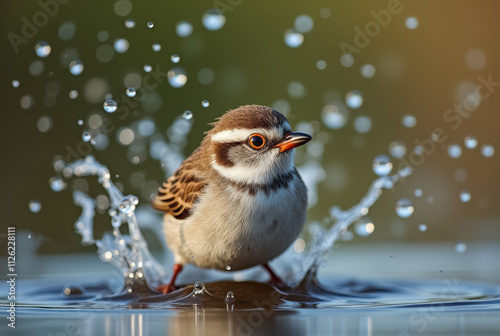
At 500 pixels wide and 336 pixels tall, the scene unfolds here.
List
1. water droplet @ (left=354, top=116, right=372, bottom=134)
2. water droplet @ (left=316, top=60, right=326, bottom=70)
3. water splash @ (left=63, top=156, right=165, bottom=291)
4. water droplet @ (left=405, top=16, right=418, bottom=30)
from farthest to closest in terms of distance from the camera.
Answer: water droplet @ (left=354, top=116, right=372, bottom=134) < water droplet @ (left=316, top=60, right=326, bottom=70) < water droplet @ (left=405, top=16, right=418, bottom=30) < water splash @ (left=63, top=156, right=165, bottom=291)

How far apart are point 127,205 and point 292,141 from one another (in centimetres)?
168

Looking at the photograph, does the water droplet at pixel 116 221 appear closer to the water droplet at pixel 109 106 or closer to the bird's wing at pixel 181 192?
the bird's wing at pixel 181 192

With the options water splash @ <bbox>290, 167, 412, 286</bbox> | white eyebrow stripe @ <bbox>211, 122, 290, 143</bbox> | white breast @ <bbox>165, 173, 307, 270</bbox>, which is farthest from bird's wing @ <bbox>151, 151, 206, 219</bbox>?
water splash @ <bbox>290, 167, 412, 286</bbox>

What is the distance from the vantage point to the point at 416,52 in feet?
36.7

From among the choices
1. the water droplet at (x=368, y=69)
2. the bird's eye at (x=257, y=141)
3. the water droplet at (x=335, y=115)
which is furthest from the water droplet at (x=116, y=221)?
the water droplet at (x=368, y=69)

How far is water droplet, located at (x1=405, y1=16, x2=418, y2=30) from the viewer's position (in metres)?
9.99

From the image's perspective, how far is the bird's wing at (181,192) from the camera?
245 inches

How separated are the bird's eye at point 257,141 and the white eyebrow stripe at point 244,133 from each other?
31 millimetres

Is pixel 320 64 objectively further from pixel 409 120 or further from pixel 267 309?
pixel 267 309

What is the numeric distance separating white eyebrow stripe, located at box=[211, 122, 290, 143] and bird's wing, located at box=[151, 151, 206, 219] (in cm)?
40

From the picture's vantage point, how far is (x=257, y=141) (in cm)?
589

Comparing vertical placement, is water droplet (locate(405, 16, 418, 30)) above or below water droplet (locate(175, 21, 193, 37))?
above

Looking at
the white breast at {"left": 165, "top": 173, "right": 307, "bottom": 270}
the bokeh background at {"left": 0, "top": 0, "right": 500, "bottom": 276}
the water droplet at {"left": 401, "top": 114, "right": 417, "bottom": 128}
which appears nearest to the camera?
the white breast at {"left": 165, "top": 173, "right": 307, "bottom": 270}

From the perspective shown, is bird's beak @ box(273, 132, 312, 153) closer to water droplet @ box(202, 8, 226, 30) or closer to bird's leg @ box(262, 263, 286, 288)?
bird's leg @ box(262, 263, 286, 288)
